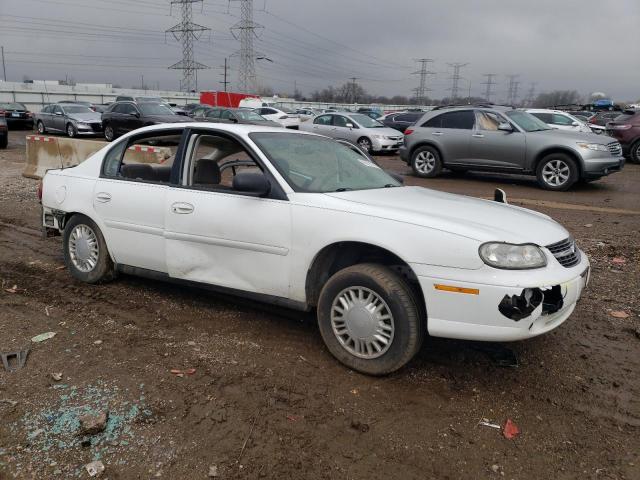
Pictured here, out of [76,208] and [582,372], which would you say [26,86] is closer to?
[76,208]

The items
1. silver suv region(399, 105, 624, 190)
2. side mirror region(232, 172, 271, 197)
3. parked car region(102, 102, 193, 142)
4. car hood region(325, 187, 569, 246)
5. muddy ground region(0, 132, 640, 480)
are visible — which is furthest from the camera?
parked car region(102, 102, 193, 142)

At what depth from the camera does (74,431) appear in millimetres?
2941

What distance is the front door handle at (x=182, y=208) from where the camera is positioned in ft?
14.0

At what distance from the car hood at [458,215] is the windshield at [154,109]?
19.0m

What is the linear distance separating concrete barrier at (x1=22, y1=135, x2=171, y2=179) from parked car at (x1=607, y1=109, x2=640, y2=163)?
1393 centimetres

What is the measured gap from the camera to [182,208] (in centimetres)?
430

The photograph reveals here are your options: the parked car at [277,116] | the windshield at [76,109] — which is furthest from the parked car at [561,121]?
the windshield at [76,109]

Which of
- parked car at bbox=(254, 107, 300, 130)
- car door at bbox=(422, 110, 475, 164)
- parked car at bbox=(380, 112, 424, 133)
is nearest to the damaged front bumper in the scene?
car door at bbox=(422, 110, 475, 164)

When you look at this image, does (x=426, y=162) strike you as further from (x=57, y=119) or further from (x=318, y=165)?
(x=57, y=119)

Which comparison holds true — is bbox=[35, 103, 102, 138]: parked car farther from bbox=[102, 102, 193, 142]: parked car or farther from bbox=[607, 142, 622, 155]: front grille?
bbox=[607, 142, 622, 155]: front grille

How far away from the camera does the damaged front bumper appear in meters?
3.13

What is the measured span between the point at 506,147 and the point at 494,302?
30.9 ft

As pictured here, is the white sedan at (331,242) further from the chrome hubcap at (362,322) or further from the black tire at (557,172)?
the black tire at (557,172)

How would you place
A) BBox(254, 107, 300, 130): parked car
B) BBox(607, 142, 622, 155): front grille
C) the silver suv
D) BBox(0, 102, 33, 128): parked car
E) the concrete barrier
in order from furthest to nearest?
BBox(0, 102, 33, 128): parked car → BBox(254, 107, 300, 130): parked car → the concrete barrier → BBox(607, 142, 622, 155): front grille → the silver suv
